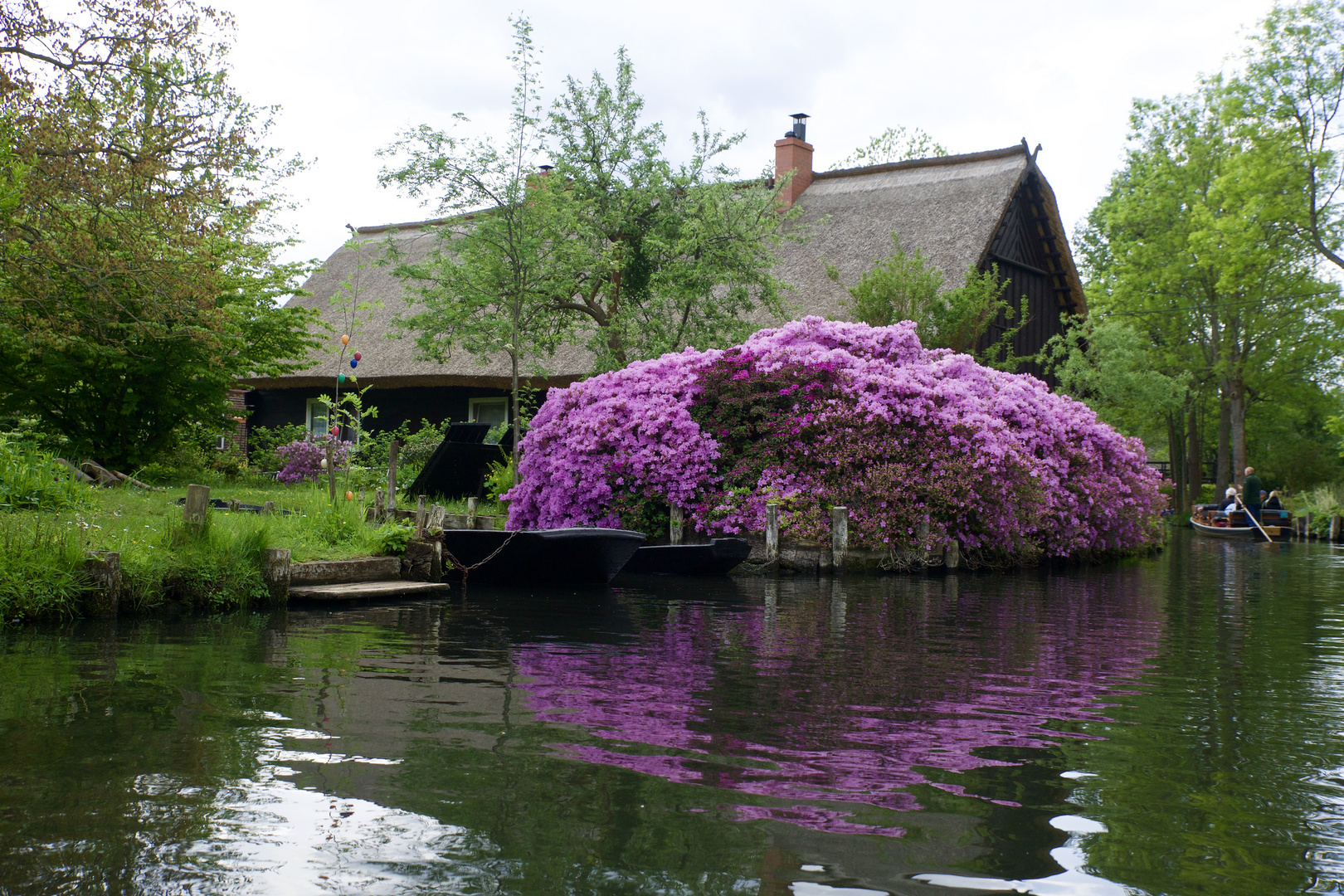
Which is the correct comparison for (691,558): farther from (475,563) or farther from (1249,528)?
(1249,528)

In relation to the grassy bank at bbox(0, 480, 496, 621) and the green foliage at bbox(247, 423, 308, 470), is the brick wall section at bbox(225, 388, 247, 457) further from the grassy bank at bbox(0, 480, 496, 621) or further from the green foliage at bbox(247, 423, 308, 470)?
the grassy bank at bbox(0, 480, 496, 621)

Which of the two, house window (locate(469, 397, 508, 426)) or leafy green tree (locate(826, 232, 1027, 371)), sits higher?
leafy green tree (locate(826, 232, 1027, 371))

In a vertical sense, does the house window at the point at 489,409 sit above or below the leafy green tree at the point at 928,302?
below

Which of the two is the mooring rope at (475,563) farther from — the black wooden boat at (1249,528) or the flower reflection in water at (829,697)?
the black wooden boat at (1249,528)

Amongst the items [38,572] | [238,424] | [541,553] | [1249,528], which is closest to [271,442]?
[238,424]

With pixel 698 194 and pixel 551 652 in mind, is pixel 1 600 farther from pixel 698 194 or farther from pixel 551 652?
pixel 698 194

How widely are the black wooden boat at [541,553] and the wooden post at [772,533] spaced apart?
2.61m

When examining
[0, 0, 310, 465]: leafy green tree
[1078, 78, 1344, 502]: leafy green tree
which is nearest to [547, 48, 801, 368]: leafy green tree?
[0, 0, 310, 465]: leafy green tree

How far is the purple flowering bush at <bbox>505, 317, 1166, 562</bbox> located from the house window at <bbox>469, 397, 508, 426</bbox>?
959 cm

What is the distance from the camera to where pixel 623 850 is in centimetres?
302

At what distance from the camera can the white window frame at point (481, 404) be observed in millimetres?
25469

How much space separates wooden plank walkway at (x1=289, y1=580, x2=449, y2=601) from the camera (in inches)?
362

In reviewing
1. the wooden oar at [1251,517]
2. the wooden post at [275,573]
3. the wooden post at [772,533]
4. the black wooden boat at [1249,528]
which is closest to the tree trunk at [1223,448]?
the black wooden boat at [1249,528]

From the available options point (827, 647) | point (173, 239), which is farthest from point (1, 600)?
point (173, 239)
